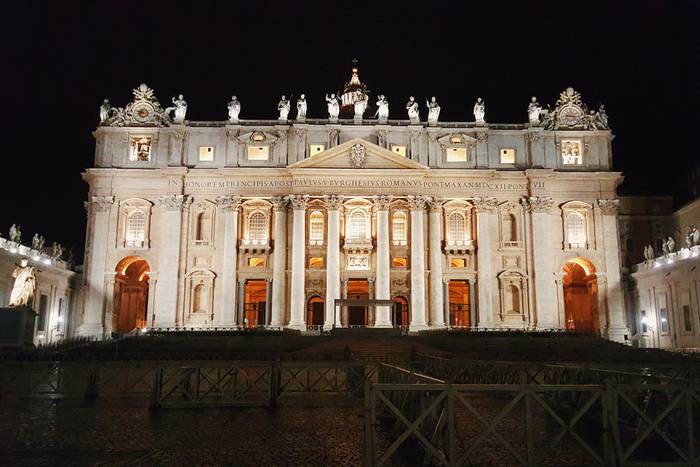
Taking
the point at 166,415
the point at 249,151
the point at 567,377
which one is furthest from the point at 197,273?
the point at 567,377

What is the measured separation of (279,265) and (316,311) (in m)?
5.83

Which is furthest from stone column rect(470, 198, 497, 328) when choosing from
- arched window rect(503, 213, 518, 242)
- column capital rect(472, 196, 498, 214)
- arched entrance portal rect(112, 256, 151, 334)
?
arched entrance portal rect(112, 256, 151, 334)

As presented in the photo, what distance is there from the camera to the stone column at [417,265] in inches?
2250

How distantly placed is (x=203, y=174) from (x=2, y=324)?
26.0 metres

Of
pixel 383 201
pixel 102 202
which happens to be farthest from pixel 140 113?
pixel 383 201

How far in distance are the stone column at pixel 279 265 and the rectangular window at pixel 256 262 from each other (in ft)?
3.98

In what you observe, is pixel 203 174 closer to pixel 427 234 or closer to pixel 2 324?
pixel 427 234

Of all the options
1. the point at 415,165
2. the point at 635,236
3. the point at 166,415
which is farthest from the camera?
the point at 635,236

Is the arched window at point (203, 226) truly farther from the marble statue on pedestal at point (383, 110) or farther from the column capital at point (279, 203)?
the marble statue on pedestal at point (383, 110)

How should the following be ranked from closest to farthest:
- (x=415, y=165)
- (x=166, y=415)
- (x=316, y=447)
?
(x=316, y=447)
(x=166, y=415)
(x=415, y=165)

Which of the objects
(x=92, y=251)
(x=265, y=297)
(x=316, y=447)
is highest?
(x=92, y=251)

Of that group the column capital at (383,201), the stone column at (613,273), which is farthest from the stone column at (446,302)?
the stone column at (613,273)

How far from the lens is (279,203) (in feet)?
194

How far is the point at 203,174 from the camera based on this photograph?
59875 mm
